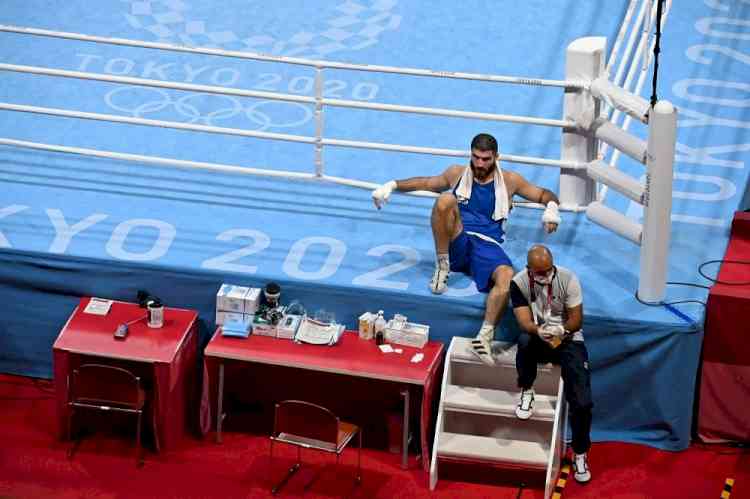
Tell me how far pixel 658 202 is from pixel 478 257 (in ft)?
3.43

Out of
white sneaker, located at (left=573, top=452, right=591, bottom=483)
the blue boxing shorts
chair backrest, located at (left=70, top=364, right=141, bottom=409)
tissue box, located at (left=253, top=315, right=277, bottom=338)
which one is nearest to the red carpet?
white sneaker, located at (left=573, top=452, right=591, bottom=483)

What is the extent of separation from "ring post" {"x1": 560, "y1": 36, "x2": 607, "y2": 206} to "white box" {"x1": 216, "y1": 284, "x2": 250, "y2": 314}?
1927 mm

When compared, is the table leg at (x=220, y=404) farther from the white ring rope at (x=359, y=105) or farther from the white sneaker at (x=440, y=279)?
the white ring rope at (x=359, y=105)

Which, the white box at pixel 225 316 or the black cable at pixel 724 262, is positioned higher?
the black cable at pixel 724 262

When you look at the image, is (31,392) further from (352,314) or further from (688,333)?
(688,333)

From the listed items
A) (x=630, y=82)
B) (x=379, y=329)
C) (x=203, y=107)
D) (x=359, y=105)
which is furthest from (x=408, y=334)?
(x=203, y=107)

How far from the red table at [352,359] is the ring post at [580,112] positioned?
1.23m

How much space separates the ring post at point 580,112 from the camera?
24.7 ft

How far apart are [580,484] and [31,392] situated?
3.19 m

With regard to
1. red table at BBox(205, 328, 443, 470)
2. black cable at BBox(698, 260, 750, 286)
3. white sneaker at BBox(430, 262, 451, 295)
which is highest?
black cable at BBox(698, 260, 750, 286)

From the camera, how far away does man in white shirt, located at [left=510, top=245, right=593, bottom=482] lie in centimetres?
707

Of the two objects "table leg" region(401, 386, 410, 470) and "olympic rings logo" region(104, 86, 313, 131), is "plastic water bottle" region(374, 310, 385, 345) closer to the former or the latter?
"table leg" region(401, 386, 410, 470)

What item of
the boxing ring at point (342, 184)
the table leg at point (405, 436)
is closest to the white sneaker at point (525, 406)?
the boxing ring at point (342, 184)

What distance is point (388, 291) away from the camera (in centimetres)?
752
